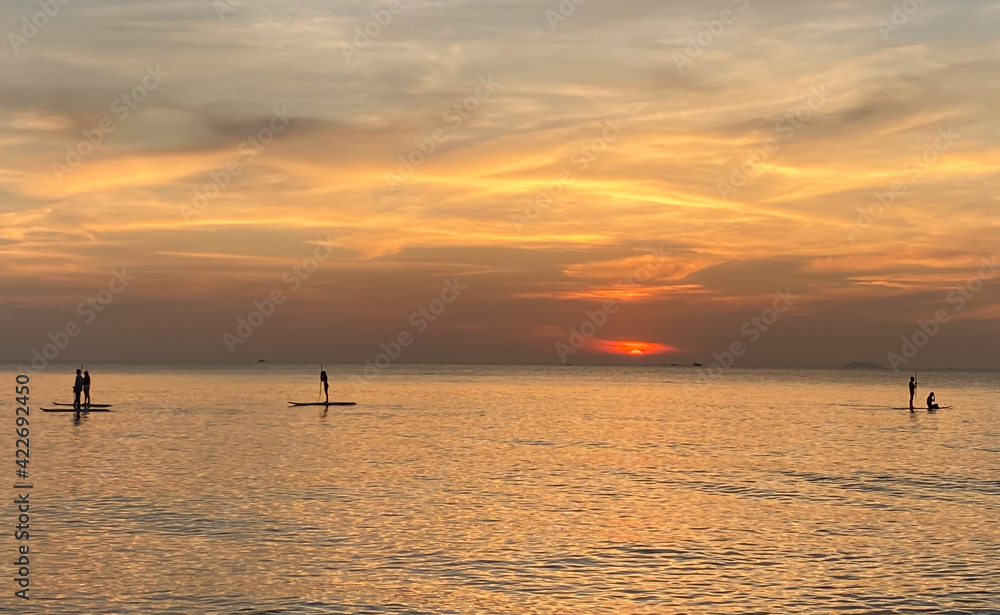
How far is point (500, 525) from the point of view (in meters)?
30.4

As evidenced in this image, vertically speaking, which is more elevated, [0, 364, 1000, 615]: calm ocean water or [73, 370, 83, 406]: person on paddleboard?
[73, 370, 83, 406]: person on paddleboard

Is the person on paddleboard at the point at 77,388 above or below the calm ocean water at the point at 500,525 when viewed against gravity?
above

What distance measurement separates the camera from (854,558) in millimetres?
26156

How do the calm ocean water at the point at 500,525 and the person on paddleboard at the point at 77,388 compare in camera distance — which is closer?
the calm ocean water at the point at 500,525

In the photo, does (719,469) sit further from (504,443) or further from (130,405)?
(130,405)

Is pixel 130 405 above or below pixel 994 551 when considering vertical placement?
above

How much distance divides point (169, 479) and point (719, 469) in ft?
87.8

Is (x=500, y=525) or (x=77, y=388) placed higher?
(x=77, y=388)

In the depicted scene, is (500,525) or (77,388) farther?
(77,388)

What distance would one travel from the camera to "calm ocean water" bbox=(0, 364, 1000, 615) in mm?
21891

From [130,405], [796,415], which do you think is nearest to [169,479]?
[130,405]

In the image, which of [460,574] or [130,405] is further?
[130,405]

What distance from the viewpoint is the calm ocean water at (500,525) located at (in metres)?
21.9

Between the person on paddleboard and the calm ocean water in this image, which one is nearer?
the calm ocean water
